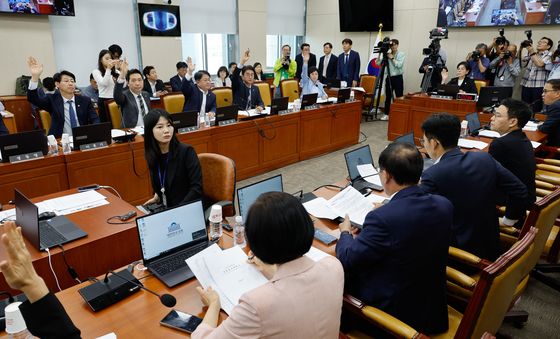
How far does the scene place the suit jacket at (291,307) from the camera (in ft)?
3.29

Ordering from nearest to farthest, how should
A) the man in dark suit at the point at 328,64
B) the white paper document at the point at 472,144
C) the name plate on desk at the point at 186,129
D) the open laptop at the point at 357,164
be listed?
the open laptop at the point at 357,164 → the white paper document at the point at 472,144 → the name plate on desk at the point at 186,129 → the man in dark suit at the point at 328,64

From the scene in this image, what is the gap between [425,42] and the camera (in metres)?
8.34

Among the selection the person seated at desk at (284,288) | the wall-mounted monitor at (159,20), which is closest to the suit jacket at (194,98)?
the wall-mounted monitor at (159,20)

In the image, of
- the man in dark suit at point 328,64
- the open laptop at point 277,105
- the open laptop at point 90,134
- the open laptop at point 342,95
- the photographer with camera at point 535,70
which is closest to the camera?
the open laptop at point 90,134

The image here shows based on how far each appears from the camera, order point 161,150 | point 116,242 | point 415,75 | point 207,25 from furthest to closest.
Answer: point 415,75
point 207,25
point 161,150
point 116,242

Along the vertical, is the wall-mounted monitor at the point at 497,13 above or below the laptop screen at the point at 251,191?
above

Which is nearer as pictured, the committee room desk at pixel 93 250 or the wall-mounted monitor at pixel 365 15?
the committee room desk at pixel 93 250

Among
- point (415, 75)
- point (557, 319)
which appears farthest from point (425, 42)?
point (557, 319)

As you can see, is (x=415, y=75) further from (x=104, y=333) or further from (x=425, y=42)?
(x=104, y=333)

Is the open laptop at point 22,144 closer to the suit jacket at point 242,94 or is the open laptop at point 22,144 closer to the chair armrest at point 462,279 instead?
the suit jacket at point 242,94

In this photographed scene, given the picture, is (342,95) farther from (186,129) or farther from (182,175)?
A: (182,175)

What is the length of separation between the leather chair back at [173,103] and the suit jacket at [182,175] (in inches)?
90.1

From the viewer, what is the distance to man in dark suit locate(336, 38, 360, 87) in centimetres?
816

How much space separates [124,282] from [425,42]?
8462 mm
